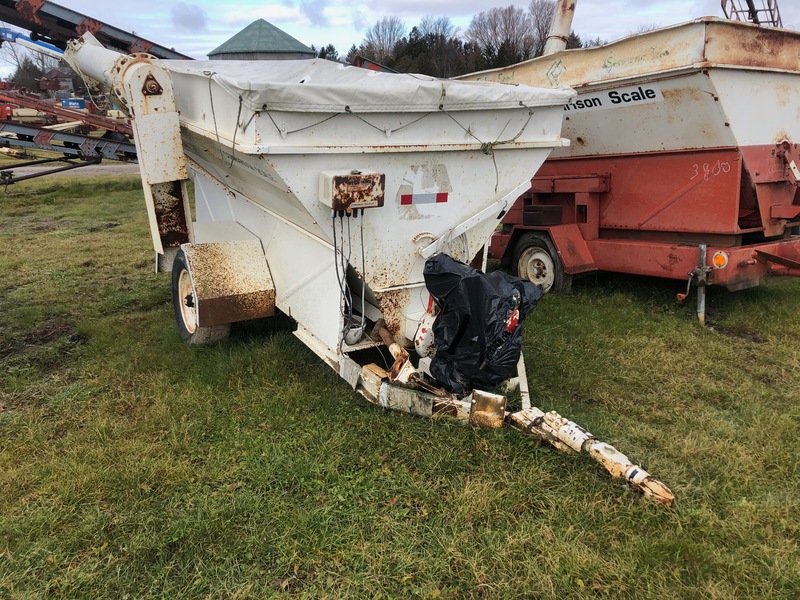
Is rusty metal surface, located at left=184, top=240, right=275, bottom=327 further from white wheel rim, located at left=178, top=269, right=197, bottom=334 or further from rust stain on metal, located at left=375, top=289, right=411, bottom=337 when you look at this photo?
rust stain on metal, located at left=375, top=289, right=411, bottom=337

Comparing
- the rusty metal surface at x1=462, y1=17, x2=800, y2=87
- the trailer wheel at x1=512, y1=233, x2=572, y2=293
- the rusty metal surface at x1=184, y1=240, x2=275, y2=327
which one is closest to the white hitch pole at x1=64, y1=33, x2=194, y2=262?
the rusty metal surface at x1=184, y1=240, x2=275, y2=327

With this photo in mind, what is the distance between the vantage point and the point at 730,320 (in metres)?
5.23

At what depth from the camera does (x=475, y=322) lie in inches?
129

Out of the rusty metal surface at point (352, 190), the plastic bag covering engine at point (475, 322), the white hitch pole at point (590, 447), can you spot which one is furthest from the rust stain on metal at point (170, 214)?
the white hitch pole at point (590, 447)

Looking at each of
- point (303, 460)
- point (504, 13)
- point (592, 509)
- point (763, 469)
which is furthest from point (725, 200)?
point (504, 13)

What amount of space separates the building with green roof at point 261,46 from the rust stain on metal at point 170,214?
1492 centimetres

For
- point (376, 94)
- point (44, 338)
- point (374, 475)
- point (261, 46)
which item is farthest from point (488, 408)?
point (261, 46)

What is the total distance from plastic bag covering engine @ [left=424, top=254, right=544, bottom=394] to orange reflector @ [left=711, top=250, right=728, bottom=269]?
2.42 metres

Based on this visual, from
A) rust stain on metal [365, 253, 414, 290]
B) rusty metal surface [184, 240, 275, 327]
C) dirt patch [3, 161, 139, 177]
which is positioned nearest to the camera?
rust stain on metal [365, 253, 414, 290]

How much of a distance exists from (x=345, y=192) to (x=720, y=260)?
3.51 metres

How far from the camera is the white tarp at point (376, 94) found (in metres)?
3.04

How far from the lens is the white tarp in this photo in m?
3.04

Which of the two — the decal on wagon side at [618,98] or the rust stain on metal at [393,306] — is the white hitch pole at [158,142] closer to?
the rust stain on metal at [393,306]

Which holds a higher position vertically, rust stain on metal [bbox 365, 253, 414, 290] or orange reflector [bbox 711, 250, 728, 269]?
rust stain on metal [bbox 365, 253, 414, 290]
